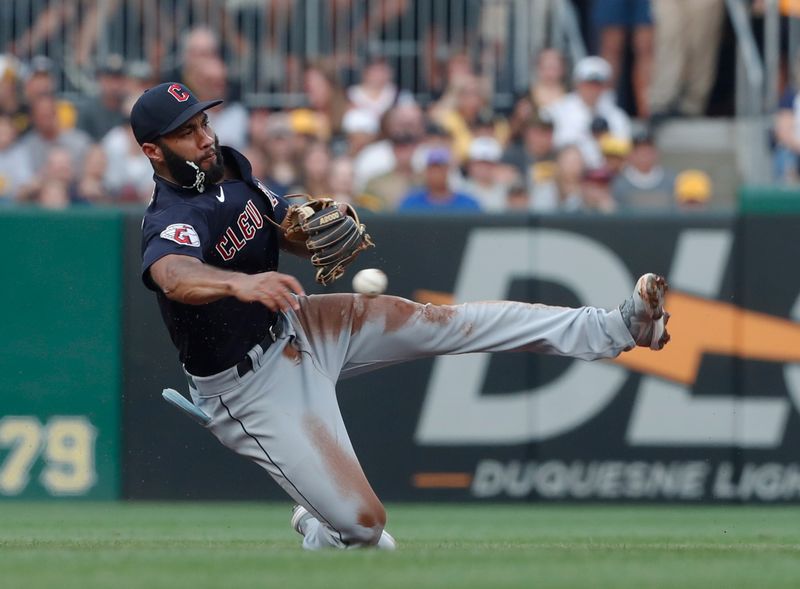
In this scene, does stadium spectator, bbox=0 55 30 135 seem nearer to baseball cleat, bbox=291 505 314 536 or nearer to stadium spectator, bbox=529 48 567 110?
stadium spectator, bbox=529 48 567 110

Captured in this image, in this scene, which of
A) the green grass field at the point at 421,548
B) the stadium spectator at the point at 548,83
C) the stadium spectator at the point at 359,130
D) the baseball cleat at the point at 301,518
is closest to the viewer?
the green grass field at the point at 421,548

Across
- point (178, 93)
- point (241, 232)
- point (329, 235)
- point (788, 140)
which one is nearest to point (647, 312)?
point (329, 235)

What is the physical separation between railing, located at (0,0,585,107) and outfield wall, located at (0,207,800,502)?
4028mm

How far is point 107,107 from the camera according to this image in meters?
14.2

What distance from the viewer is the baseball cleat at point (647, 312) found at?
6.96 m

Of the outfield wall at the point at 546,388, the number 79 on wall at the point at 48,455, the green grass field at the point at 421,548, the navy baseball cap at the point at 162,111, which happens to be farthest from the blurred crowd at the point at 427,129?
the navy baseball cap at the point at 162,111

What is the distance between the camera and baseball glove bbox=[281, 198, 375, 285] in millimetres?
7160

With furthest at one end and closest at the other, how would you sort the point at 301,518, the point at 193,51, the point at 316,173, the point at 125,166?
the point at 193,51 → the point at 125,166 → the point at 316,173 → the point at 301,518

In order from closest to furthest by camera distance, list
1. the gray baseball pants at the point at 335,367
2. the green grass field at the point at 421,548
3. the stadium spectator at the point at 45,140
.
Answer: the green grass field at the point at 421,548 → the gray baseball pants at the point at 335,367 → the stadium spectator at the point at 45,140

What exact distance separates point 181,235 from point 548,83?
7894 millimetres

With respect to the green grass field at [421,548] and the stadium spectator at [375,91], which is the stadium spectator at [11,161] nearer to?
the stadium spectator at [375,91]

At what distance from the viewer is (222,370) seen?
23.9 feet

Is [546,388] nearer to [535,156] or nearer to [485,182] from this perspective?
[485,182]

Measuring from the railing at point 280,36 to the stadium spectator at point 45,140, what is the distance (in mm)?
1287
